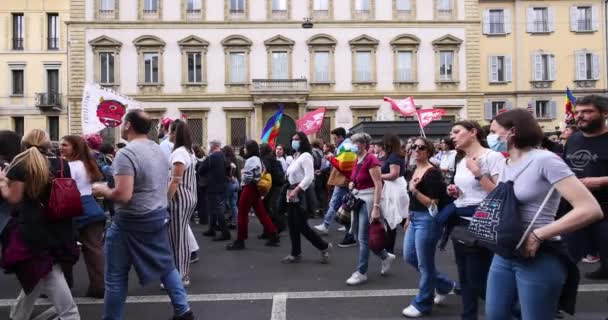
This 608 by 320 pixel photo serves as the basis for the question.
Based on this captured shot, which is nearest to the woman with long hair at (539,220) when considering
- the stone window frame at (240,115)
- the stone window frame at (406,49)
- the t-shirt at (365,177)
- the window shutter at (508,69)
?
the t-shirt at (365,177)

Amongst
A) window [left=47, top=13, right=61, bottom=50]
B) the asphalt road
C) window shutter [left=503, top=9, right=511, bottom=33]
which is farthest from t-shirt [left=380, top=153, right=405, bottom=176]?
window [left=47, top=13, right=61, bottom=50]

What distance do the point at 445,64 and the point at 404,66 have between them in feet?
8.97

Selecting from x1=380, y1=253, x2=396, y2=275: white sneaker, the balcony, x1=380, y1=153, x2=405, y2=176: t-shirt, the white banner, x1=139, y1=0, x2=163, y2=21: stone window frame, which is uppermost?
x1=139, y1=0, x2=163, y2=21: stone window frame

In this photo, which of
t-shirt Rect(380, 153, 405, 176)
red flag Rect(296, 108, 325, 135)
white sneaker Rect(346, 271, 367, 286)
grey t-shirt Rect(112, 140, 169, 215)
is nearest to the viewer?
grey t-shirt Rect(112, 140, 169, 215)

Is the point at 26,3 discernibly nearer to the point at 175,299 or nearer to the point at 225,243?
the point at 225,243

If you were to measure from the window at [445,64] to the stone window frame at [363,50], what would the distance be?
14.1 feet

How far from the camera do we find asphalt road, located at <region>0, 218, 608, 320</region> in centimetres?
564

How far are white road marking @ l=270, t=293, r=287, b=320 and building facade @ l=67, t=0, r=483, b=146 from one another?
1129 inches

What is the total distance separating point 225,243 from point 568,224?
7899mm

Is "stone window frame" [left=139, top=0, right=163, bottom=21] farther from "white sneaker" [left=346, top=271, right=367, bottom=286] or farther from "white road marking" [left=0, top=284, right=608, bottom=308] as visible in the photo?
"white sneaker" [left=346, top=271, right=367, bottom=286]

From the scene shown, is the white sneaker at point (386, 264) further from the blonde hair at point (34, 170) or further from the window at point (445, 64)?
the window at point (445, 64)

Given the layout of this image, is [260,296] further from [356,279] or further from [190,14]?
[190,14]

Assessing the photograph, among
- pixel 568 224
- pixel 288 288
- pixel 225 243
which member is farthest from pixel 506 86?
pixel 568 224

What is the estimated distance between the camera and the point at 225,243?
1014 centimetres
